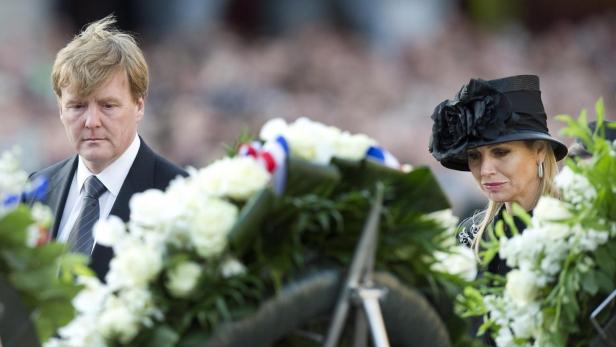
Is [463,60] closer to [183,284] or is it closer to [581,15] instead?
[581,15]

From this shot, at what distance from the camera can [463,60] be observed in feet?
40.2

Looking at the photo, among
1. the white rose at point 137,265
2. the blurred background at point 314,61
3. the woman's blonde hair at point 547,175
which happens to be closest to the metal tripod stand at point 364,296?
the white rose at point 137,265

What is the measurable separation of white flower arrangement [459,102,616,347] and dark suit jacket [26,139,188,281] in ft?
4.09

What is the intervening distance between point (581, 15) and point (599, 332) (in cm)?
990

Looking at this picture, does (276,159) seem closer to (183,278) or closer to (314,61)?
(183,278)

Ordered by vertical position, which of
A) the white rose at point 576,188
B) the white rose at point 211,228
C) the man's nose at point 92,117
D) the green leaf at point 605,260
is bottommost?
the green leaf at point 605,260

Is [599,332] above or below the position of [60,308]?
below

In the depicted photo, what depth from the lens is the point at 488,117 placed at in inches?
183

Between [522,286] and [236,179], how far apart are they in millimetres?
1059

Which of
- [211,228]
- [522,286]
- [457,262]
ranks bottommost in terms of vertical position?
[522,286]

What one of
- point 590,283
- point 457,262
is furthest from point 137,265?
point 590,283

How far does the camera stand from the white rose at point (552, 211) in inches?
152

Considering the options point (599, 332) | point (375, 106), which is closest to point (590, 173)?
point (599, 332)

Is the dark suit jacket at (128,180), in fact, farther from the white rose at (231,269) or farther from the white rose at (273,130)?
the white rose at (231,269)
